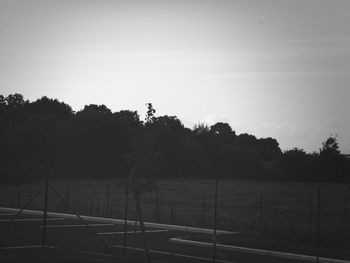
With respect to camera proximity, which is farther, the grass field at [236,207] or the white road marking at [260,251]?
the grass field at [236,207]

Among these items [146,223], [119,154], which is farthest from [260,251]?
[119,154]

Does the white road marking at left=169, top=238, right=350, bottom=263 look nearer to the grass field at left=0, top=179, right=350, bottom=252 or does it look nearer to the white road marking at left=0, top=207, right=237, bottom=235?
the white road marking at left=0, top=207, right=237, bottom=235

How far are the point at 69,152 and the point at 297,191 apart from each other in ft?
118

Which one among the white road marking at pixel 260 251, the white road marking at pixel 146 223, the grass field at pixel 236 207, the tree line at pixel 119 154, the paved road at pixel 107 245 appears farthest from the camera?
the tree line at pixel 119 154

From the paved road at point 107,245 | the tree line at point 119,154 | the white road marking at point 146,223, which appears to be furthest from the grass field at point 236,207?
the tree line at point 119,154

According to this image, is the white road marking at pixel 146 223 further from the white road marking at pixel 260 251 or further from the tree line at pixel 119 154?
the tree line at pixel 119 154

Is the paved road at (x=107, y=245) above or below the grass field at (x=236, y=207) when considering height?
below

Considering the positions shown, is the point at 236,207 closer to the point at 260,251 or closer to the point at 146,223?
the point at 146,223

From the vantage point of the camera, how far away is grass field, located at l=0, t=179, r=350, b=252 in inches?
1036

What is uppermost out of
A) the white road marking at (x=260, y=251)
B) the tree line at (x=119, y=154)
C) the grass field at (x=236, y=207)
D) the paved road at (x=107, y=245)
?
the tree line at (x=119, y=154)

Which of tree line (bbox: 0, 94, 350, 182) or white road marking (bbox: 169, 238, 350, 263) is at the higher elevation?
tree line (bbox: 0, 94, 350, 182)

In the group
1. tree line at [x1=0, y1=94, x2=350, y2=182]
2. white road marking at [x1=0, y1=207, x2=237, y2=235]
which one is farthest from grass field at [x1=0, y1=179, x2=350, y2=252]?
Result: tree line at [x1=0, y1=94, x2=350, y2=182]

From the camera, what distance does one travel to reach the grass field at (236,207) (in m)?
26.3

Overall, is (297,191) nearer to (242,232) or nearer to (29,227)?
(242,232)
